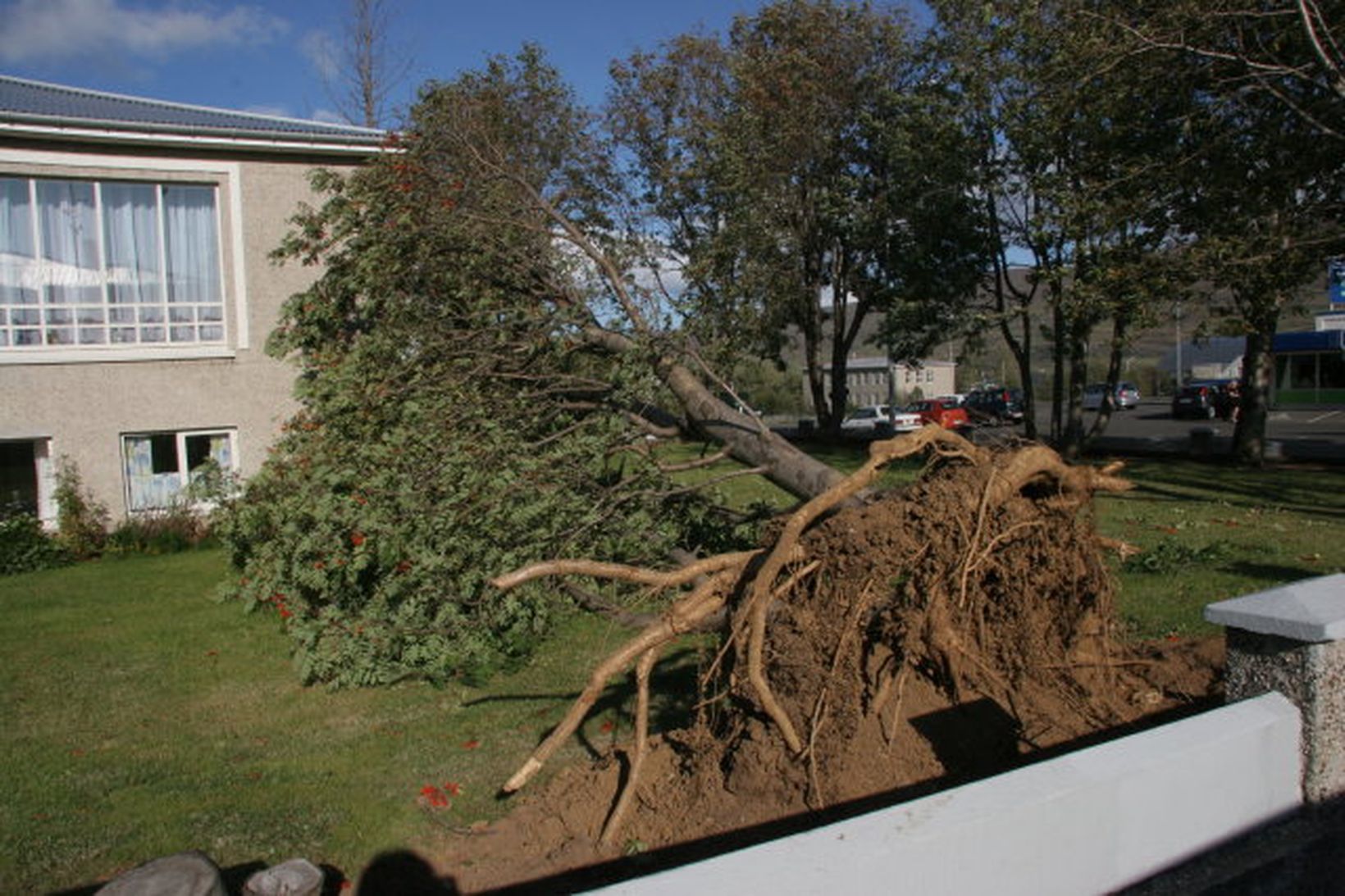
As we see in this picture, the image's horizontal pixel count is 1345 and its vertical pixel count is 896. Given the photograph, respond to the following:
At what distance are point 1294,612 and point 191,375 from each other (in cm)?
1361

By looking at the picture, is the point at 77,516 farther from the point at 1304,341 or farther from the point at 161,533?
the point at 1304,341

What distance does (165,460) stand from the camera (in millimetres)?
14102

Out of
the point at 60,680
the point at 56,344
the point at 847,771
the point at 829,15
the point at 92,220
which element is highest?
the point at 829,15

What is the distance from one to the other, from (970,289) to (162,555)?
629 inches

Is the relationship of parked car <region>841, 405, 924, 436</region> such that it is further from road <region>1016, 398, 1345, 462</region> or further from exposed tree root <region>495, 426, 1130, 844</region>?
exposed tree root <region>495, 426, 1130, 844</region>

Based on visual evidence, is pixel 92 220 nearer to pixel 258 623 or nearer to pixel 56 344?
pixel 56 344

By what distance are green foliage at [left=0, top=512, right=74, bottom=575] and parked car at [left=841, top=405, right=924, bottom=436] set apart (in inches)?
961

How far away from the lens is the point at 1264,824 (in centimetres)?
327

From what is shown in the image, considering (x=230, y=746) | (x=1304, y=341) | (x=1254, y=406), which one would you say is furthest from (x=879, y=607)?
(x=1304, y=341)

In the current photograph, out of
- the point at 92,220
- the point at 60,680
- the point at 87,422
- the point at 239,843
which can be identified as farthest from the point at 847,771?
the point at 92,220

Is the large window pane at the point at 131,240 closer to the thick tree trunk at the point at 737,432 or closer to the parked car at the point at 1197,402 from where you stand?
the thick tree trunk at the point at 737,432

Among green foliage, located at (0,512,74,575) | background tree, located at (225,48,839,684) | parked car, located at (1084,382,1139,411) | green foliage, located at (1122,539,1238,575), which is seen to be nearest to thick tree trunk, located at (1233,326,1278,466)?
green foliage, located at (1122,539,1238,575)

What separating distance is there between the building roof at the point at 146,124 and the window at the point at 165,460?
12.9ft

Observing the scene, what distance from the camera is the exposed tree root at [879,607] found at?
4176 millimetres
